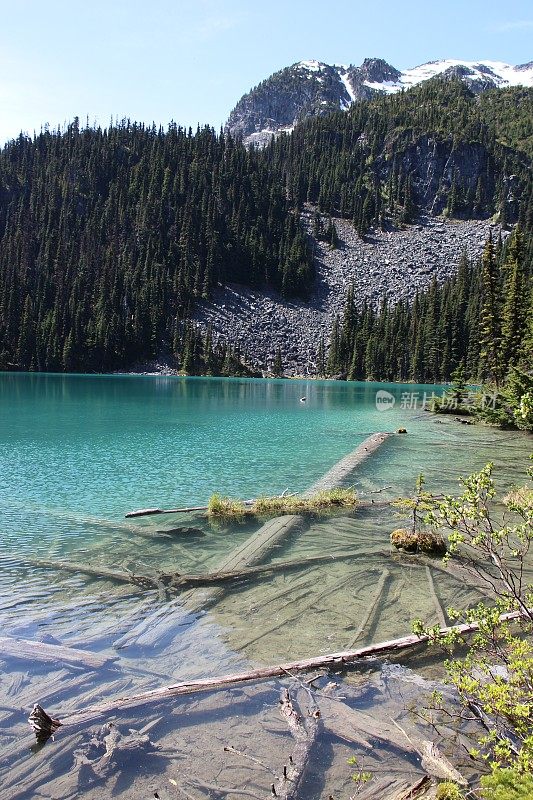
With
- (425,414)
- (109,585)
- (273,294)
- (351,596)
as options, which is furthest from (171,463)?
(273,294)

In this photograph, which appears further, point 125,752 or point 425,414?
point 425,414

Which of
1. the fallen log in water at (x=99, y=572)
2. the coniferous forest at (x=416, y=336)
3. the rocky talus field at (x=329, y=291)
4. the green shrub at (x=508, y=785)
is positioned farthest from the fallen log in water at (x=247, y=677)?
the rocky talus field at (x=329, y=291)

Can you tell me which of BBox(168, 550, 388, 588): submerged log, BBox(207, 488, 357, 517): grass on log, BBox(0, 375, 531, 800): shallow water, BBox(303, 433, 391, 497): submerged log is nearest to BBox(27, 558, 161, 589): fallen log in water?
BBox(0, 375, 531, 800): shallow water

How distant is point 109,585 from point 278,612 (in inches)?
146

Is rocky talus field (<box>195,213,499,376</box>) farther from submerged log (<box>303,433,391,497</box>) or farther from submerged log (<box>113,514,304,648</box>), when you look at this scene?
submerged log (<box>113,514,304,648</box>)

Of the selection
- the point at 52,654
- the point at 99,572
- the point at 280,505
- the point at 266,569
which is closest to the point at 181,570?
the point at 99,572

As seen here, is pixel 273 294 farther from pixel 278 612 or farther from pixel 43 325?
pixel 278 612

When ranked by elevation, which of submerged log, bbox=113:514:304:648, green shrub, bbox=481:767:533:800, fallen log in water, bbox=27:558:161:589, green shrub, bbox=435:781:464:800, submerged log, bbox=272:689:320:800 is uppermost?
green shrub, bbox=481:767:533:800

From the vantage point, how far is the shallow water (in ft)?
22.5

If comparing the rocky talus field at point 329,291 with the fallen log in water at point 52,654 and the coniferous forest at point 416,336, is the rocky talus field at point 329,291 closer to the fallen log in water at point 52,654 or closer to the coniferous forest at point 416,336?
the coniferous forest at point 416,336

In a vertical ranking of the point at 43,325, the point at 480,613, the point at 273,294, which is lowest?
the point at 480,613

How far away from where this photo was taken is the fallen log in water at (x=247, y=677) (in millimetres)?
6527

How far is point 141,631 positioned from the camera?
888cm

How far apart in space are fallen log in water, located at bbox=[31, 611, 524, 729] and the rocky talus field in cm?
14009
